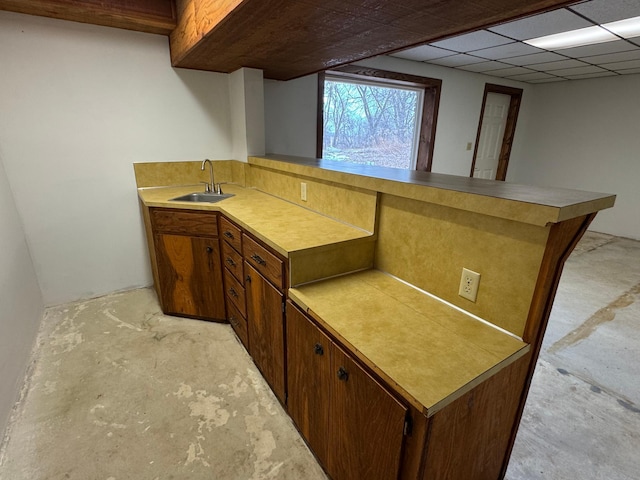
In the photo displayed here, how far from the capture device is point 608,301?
9.37 feet

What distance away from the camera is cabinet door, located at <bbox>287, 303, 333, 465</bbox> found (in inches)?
47.8

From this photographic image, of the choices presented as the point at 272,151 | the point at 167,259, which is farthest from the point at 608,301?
the point at 167,259

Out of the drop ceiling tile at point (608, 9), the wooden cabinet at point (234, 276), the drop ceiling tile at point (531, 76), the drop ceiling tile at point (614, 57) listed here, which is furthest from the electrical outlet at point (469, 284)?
the drop ceiling tile at point (531, 76)

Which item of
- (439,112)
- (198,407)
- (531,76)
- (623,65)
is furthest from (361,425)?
(531,76)

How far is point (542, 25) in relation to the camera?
2.49 m

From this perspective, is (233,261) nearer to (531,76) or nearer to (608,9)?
(608,9)

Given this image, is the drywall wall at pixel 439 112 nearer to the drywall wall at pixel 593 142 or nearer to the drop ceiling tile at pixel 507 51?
the drywall wall at pixel 593 142

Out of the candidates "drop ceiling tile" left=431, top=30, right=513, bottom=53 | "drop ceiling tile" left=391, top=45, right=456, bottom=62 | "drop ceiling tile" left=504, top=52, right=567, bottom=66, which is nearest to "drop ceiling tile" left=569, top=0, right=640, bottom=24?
"drop ceiling tile" left=431, top=30, right=513, bottom=53

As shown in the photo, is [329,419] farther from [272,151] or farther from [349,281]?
[272,151]

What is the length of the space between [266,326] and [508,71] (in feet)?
15.1

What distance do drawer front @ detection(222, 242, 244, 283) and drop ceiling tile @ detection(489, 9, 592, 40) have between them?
7.88ft

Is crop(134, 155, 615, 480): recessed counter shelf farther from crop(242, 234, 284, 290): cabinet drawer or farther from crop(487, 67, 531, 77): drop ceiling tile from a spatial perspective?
crop(487, 67, 531, 77): drop ceiling tile

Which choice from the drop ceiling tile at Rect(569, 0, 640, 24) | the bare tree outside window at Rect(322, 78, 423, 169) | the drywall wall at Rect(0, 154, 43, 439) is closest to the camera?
the drywall wall at Rect(0, 154, 43, 439)

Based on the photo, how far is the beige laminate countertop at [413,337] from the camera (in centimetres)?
87
